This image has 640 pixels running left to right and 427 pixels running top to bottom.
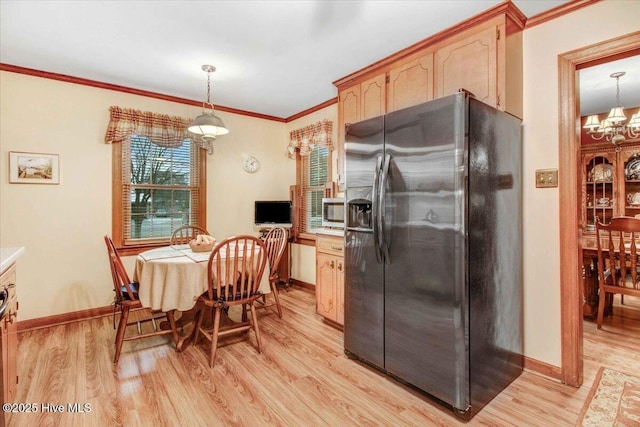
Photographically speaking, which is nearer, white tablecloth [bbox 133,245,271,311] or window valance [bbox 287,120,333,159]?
A: white tablecloth [bbox 133,245,271,311]

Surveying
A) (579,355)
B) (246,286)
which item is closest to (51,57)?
(246,286)

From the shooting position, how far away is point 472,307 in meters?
1.84

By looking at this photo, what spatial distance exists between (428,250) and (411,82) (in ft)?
4.96

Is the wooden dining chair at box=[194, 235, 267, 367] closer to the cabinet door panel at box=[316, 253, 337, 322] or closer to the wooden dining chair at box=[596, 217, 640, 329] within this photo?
the cabinet door panel at box=[316, 253, 337, 322]

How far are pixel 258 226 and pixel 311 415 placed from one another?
310cm

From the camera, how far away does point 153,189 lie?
392 centimetres

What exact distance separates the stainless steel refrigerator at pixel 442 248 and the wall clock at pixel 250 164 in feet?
8.54

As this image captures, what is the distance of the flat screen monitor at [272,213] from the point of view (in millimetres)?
4621

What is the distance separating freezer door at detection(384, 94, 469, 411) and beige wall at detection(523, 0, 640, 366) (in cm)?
88

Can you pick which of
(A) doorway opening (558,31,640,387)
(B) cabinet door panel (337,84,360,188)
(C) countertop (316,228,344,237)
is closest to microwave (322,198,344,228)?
(C) countertop (316,228,344,237)

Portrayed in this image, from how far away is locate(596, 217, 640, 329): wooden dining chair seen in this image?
2.93m

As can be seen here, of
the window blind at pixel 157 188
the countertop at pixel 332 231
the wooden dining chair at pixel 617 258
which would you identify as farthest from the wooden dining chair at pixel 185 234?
the wooden dining chair at pixel 617 258

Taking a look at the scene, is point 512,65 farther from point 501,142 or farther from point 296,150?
point 296,150

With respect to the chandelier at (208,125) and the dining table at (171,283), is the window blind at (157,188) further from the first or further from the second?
the dining table at (171,283)
